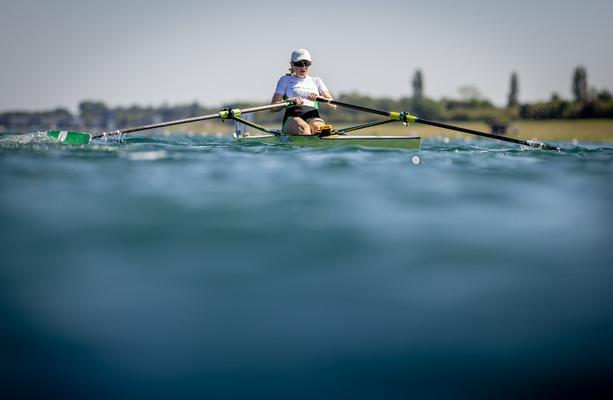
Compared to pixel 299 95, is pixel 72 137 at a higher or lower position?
lower

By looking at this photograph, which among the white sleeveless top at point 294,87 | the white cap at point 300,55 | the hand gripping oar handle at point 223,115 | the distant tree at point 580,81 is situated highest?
the distant tree at point 580,81

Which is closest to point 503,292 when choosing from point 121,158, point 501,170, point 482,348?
point 482,348

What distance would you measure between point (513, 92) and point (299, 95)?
468ft

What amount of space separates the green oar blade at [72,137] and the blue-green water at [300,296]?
252 inches

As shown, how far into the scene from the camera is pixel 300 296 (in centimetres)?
477

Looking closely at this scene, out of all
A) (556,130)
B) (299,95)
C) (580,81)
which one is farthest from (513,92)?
(299,95)

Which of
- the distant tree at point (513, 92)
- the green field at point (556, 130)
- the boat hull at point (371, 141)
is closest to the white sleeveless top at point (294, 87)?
the boat hull at point (371, 141)

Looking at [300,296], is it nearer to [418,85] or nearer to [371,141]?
[371,141]

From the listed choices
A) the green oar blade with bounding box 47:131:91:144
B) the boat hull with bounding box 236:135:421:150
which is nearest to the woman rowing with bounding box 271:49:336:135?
the boat hull with bounding box 236:135:421:150

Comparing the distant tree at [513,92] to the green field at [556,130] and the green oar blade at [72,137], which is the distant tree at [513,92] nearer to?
the green field at [556,130]

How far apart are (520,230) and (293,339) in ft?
8.58

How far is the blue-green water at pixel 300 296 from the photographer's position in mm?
4355

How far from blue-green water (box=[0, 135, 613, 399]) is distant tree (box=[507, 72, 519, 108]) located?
14809 centimetres

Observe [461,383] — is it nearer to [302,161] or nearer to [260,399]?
[260,399]
